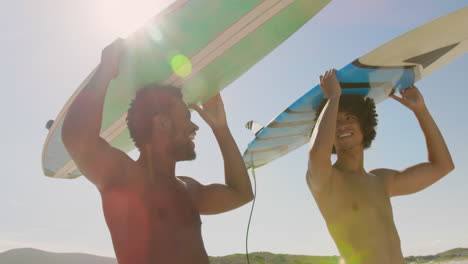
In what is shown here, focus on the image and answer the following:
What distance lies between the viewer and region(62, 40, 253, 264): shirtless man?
1.69 metres

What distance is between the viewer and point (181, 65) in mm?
2602

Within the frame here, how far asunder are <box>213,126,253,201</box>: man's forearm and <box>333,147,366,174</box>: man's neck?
0.73m

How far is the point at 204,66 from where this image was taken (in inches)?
105

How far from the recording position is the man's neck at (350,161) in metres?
2.66

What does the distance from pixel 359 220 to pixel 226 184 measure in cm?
95

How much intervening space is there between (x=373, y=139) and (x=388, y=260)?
125 centimetres

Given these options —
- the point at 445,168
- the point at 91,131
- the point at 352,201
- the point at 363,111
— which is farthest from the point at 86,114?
the point at 445,168

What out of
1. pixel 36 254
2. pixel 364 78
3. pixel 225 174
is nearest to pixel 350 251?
pixel 225 174

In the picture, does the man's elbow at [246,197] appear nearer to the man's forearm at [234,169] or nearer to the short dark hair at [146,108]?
the man's forearm at [234,169]

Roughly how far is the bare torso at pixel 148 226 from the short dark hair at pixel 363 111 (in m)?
1.63

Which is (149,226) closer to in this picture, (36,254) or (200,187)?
(200,187)

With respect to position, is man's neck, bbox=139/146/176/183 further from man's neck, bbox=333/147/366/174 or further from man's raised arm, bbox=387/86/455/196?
man's raised arm, bbox=387/86/455/196

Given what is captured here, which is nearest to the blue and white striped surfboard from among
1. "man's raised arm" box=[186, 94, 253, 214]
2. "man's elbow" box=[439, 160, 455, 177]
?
"man's raised arm" box=[186, 94, 253, 214]

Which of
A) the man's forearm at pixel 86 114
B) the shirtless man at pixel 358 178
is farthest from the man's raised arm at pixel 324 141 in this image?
the man's forearm at pixel 86 114
